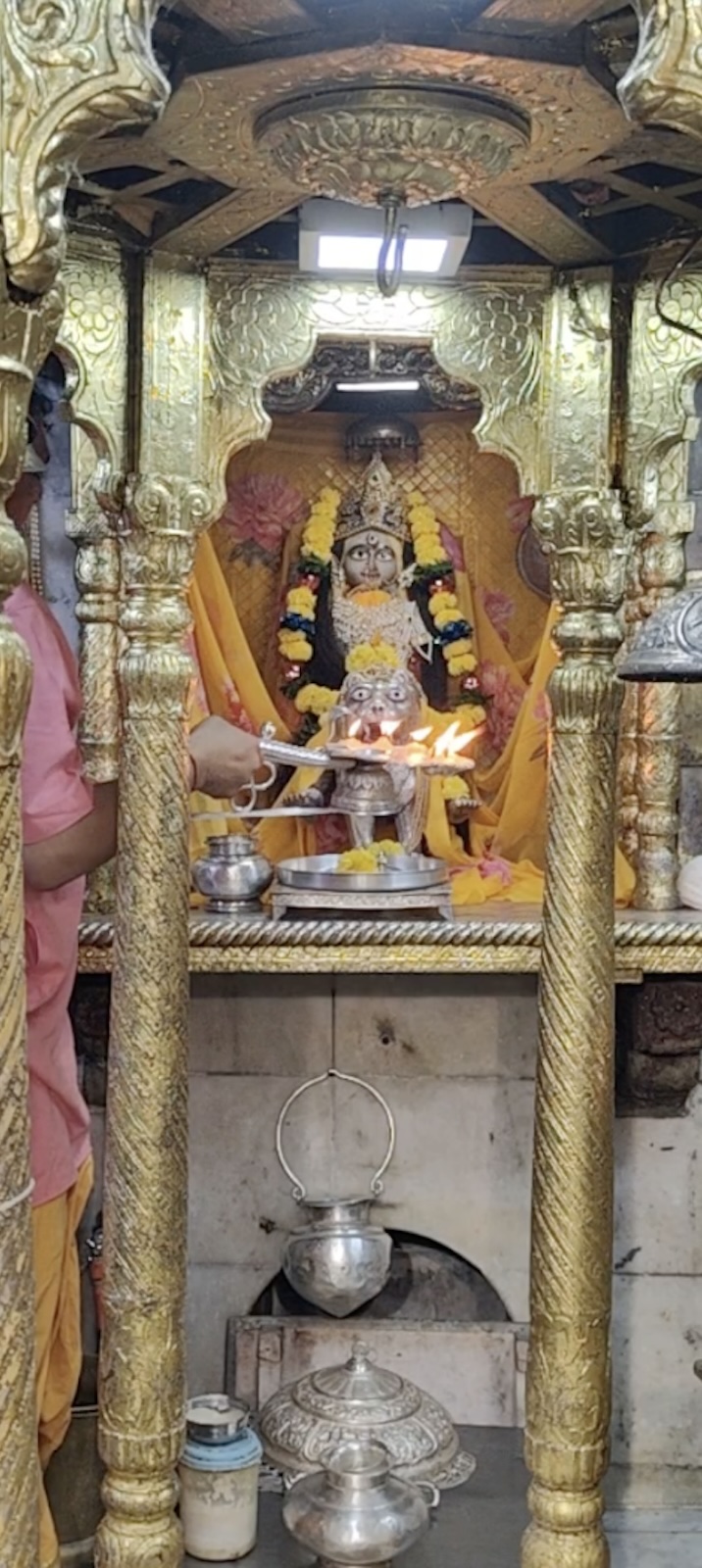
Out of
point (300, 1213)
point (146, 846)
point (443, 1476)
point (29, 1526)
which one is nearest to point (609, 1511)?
point (443, 1476)

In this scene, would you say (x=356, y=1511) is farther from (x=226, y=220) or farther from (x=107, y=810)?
(x=226, y=220)

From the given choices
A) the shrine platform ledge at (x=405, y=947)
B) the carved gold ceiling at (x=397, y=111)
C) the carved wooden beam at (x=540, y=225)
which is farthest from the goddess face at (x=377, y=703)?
the carved gold ceiling at (x=397, y=111)

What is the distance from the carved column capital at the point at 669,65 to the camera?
2.07m

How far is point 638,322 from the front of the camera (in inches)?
143

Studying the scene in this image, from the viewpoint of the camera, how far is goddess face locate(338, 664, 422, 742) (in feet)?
14.9

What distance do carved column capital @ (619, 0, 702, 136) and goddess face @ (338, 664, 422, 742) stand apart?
251 centimetres

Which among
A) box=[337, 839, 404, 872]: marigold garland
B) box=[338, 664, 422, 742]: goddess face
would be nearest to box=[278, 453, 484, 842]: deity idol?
box=[338, 664, 422, 742]: goddess face

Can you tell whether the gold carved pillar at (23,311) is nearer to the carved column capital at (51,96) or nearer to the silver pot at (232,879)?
the carved column capital at (51,96)

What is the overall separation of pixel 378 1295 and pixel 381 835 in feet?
4.24

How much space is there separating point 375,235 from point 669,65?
58.2 inches

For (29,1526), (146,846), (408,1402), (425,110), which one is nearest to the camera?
(29,1526)

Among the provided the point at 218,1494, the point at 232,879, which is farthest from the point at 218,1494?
the point at 232,879

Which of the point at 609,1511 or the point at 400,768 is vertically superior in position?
the point at 400,768

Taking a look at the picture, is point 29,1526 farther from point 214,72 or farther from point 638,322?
point 638,322
